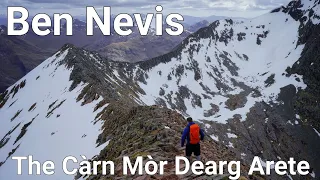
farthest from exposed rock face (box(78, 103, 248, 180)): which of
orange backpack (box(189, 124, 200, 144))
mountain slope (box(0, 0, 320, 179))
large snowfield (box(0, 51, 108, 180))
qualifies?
mountain slope (box(0, 0, 320, 179))

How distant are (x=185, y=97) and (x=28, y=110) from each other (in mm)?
104258

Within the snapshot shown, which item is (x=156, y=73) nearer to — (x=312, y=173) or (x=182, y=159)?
(x=312, y=173)

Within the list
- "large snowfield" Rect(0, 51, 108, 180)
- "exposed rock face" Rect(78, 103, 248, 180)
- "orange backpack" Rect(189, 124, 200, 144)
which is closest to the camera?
"orange backpack" Rect(189, 124, 200, 144)

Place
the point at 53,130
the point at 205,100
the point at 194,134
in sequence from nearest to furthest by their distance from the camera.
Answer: the point at 194,134 < the point at 53,130 < the point at 205,100

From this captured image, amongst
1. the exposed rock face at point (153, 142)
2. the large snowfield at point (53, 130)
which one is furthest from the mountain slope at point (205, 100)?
the exposed rock face at point (153, 142)

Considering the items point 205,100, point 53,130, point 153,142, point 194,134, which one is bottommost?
point 53,130

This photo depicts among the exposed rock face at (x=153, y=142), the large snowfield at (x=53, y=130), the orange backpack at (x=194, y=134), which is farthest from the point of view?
the large snowfield at (x=53, y=130)

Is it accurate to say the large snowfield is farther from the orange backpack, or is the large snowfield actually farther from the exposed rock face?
the orange backpack

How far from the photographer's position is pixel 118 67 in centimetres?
15012

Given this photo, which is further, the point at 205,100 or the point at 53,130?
the point at 205,100

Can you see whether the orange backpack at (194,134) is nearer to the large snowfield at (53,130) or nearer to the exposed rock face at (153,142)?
the exposed rock face at (153,142)

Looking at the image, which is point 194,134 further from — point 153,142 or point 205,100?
point 205,100

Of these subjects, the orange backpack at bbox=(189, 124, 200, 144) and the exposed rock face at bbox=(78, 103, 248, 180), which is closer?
the orange backpack at bbox=(189, 124, 200, 144)

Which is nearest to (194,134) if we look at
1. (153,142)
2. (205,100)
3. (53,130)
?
(153,142)
